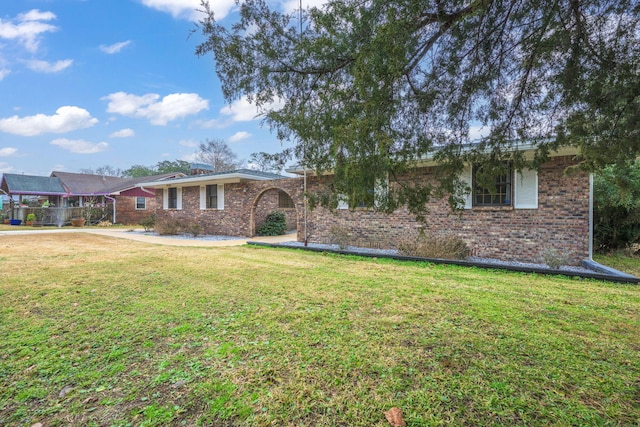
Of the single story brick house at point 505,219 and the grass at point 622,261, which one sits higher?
the single story brick house at point 505,219

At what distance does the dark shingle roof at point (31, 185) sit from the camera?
80.6 ft

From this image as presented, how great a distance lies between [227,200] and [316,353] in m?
13.6

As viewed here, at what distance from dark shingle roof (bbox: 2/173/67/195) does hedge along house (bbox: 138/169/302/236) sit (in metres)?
14.7

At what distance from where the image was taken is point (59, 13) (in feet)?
34.0

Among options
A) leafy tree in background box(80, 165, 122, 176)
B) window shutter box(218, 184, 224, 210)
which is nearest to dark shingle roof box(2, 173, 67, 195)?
window shutter box(218, 184, 224, 210)

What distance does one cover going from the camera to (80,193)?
86.5 ft

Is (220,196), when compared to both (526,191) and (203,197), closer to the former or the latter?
(203,197)

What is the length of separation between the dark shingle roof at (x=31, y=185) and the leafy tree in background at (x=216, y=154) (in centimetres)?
1380

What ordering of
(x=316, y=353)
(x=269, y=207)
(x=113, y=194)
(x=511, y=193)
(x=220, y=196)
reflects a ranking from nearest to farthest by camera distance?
(x=316, y=353) < (x=511, y=193) < (x=220, y=196) < (x=269, y=207) < (x=113, y=194)

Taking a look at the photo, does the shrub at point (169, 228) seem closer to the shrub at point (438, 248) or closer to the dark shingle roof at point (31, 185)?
the shrub at point (438, 248)

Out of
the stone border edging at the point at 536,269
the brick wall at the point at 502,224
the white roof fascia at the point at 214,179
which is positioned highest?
the white roof fascia at the point at 214,179

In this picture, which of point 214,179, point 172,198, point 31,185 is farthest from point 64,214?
point 214,179

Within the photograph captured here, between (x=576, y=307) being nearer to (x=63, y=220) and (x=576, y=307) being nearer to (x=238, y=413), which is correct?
(x=238, y=413)

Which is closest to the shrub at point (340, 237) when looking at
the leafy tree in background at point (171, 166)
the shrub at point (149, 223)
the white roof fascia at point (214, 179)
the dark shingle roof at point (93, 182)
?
the white roof fascia at point (214, 179)
